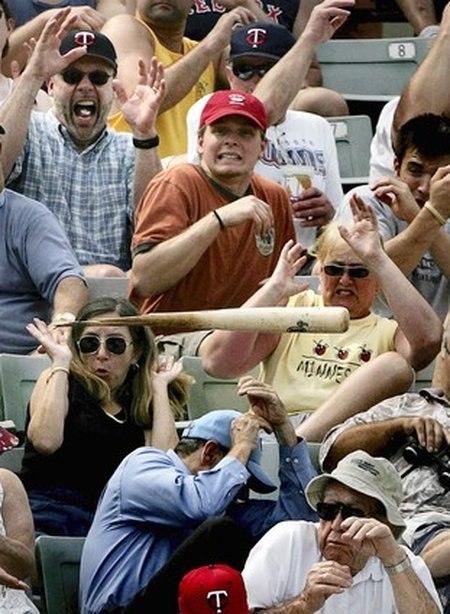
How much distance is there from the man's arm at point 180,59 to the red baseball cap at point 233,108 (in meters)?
1.30

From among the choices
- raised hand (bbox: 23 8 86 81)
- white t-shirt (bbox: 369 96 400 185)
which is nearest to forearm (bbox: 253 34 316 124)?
white t-shirt (bbox: 369 96 400 185)

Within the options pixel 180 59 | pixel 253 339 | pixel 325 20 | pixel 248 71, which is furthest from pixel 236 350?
pixel 180 59

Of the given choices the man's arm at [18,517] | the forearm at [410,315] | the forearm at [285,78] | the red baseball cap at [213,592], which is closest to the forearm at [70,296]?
the forearm at [410,315]

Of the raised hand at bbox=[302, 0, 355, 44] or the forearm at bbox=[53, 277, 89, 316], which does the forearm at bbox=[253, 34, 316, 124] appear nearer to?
the raised hand at bbox=[302, 0, 355, 44]

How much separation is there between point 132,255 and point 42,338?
4.89ft

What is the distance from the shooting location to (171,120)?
1218 centimetres

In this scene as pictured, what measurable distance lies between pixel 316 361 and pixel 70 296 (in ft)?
3.33

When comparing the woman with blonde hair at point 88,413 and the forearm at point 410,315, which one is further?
the forearm at point 410,315

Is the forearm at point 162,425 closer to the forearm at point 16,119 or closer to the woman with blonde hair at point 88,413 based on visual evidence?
the woman with blonde hair at point 88,413

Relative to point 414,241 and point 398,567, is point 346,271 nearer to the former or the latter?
point 414,241

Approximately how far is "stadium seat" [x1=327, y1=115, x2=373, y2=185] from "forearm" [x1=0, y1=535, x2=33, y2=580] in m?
4.53

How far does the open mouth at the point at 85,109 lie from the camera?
11109mm

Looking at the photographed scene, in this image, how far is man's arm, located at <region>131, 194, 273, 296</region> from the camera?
9859mm

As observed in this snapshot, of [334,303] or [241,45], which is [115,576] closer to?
[334,303]
